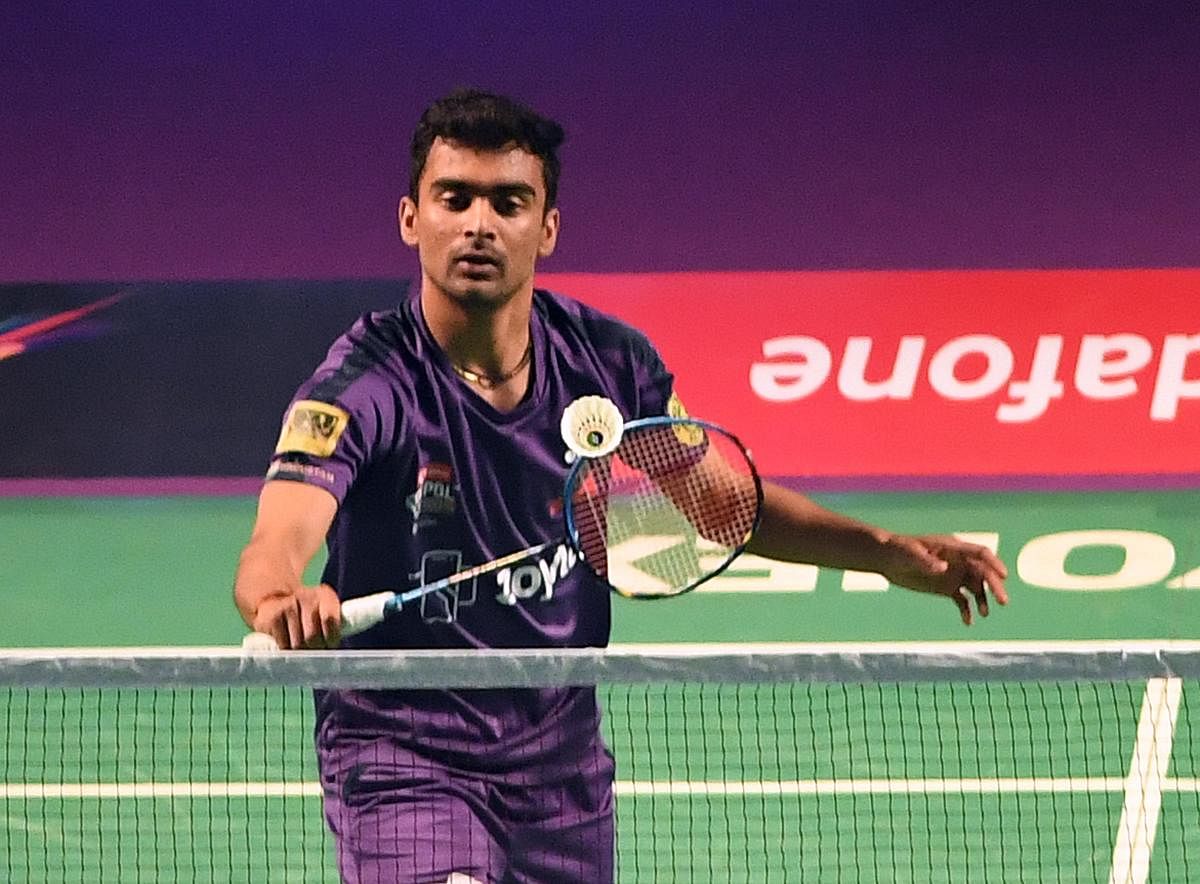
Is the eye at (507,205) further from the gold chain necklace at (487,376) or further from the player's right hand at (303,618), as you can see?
the player's right hand at (303,618)

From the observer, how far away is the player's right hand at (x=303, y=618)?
2752mm

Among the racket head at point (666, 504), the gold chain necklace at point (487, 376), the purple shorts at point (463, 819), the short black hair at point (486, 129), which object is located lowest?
the purple shorts at point (463, 819)

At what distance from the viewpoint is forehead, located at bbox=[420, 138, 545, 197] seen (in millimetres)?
4227

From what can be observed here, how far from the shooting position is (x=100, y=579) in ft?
23.0

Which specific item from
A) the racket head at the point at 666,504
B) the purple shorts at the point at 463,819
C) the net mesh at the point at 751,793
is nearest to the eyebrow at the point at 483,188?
the racket head at the point at 666,504

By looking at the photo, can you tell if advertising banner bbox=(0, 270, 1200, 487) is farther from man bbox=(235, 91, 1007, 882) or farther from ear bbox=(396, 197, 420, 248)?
man bbox=(235, 91, 1007, 882)

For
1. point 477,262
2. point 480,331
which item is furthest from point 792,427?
point 480,331

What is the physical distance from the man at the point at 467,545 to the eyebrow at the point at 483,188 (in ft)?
0.37

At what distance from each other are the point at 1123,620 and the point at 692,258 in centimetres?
220

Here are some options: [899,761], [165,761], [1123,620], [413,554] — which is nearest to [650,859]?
[899,761]

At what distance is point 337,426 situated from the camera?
3551 millimetres

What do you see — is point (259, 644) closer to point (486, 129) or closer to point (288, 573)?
point (288, 573)

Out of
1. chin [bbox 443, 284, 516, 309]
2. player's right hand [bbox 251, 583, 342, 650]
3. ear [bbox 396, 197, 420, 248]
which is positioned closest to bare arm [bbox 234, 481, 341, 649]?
player's right hand [bbox 251, 583, 342, 650]

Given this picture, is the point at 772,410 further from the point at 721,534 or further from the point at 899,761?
the point at 721,534
